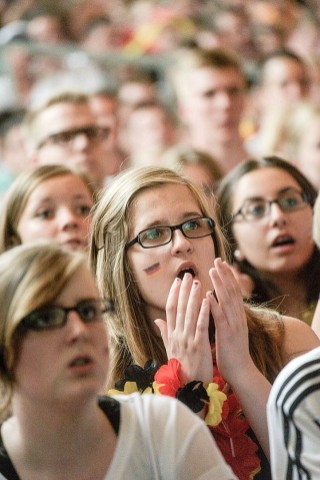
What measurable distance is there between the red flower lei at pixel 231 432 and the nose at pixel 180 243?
26 centimetres

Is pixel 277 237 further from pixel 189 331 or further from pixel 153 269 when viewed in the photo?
pixel 189 331

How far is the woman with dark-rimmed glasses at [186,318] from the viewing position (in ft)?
6.77

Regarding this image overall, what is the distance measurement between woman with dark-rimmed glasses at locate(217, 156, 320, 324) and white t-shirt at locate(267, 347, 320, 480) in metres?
1.14

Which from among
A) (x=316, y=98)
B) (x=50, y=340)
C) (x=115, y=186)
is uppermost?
(x=316, y=98)

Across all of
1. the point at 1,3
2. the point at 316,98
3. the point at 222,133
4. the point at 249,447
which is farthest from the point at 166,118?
the point at 249,447

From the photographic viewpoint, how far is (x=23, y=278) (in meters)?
1.57

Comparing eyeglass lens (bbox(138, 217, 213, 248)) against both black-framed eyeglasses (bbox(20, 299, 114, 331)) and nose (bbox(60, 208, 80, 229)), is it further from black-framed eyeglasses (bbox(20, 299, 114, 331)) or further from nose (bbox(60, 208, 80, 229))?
nose (bbox(60, 208, 80, 229))

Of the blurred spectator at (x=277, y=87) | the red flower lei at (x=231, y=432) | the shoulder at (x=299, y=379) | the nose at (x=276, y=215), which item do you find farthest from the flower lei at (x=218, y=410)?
the blurred spectator at (x=277, y=87)

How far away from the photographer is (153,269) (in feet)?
7.44

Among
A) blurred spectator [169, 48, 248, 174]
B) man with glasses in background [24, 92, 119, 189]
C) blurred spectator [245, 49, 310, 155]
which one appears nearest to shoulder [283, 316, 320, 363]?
man with glasses in background [24, 92, 119, 189]

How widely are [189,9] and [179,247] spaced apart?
15.4 feet

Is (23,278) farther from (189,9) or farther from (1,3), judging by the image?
(189,9)

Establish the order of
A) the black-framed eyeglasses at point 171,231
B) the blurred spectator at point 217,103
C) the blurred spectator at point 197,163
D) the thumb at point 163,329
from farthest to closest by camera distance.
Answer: the blurred spectator at point 217,103, the blurred spectator at point 197,163, the black-framed eyeglasses at point 171,231, the thumb at point 163,329

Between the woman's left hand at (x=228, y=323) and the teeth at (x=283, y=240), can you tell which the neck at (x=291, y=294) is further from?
the woman's left hand at (x=228, y=323)
